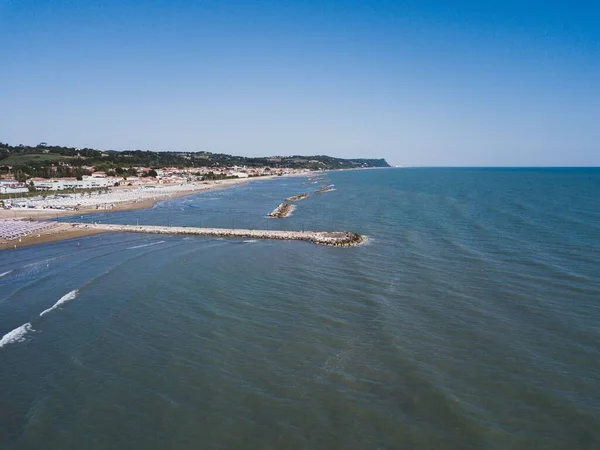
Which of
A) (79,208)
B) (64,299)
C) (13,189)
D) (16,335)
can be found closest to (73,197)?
(79,208)

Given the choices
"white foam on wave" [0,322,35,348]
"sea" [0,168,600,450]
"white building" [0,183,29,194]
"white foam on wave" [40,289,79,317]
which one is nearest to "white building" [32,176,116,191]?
"white building" [0,183,29,194]

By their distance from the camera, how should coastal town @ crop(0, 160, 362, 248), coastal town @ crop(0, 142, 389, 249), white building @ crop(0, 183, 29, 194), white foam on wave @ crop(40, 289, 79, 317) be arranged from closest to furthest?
white foam on wave @ crop(40, 289, 79, 317)
coastal town @ crop(0, 160, 362, 248)
coastal town @ crop(0, 142, 389, 249)
white building @ crop(0, 183, 29, 194)

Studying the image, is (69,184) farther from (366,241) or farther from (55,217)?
(366,241)

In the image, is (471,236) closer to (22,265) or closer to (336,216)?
(336,216)

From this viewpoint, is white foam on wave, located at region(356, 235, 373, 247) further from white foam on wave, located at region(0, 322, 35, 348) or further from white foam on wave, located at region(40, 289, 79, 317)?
white foam on wave, located at region(0, 322, 35, 348)

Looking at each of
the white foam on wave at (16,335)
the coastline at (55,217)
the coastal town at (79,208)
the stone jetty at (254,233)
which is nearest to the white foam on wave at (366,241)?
the stone jetty at (254,233)

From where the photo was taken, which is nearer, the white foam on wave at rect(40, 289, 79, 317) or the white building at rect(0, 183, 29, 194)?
the white foam on wave at rect(40, 289, 79, 317)
